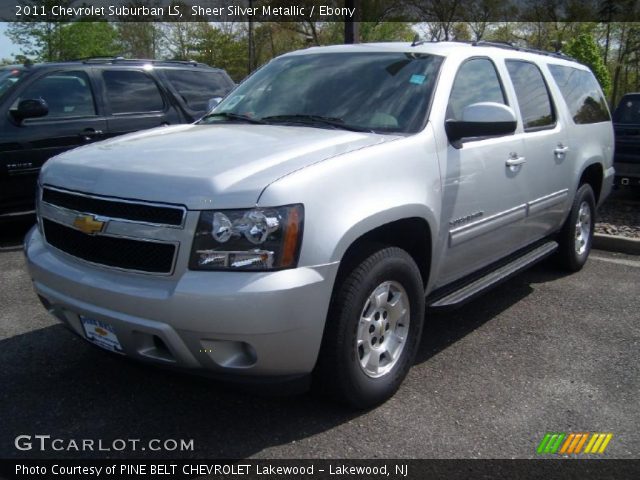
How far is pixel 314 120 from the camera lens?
11.8 ft

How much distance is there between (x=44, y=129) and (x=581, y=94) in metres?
5.27

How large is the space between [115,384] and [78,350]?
57 centimetres

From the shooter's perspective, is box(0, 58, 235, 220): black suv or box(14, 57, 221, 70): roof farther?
box(14, 57, 221, 70): roof

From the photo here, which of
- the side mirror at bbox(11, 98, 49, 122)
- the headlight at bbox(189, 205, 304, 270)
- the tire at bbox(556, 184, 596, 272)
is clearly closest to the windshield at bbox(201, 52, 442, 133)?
the headlight at bbox(189, 205, 304, 270)

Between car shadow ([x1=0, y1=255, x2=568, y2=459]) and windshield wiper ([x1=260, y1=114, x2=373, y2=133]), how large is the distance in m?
1.48

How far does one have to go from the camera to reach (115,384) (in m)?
3.38

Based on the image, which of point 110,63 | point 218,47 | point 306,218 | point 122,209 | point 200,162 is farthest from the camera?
point 218,47

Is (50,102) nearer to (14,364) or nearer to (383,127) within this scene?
(14,364)

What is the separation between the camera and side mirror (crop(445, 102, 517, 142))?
11.2 feet

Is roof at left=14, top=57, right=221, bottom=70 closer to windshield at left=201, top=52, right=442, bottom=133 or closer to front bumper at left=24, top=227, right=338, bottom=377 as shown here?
windshield at left=201, top=52, right=442, bottom=133

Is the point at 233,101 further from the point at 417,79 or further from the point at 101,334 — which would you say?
the point at 101,334

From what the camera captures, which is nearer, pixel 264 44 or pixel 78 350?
pixel 78 350

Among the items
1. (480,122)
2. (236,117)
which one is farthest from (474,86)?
(236,117)

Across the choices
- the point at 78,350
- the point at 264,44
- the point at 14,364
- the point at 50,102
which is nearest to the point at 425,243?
the point at 78,350
